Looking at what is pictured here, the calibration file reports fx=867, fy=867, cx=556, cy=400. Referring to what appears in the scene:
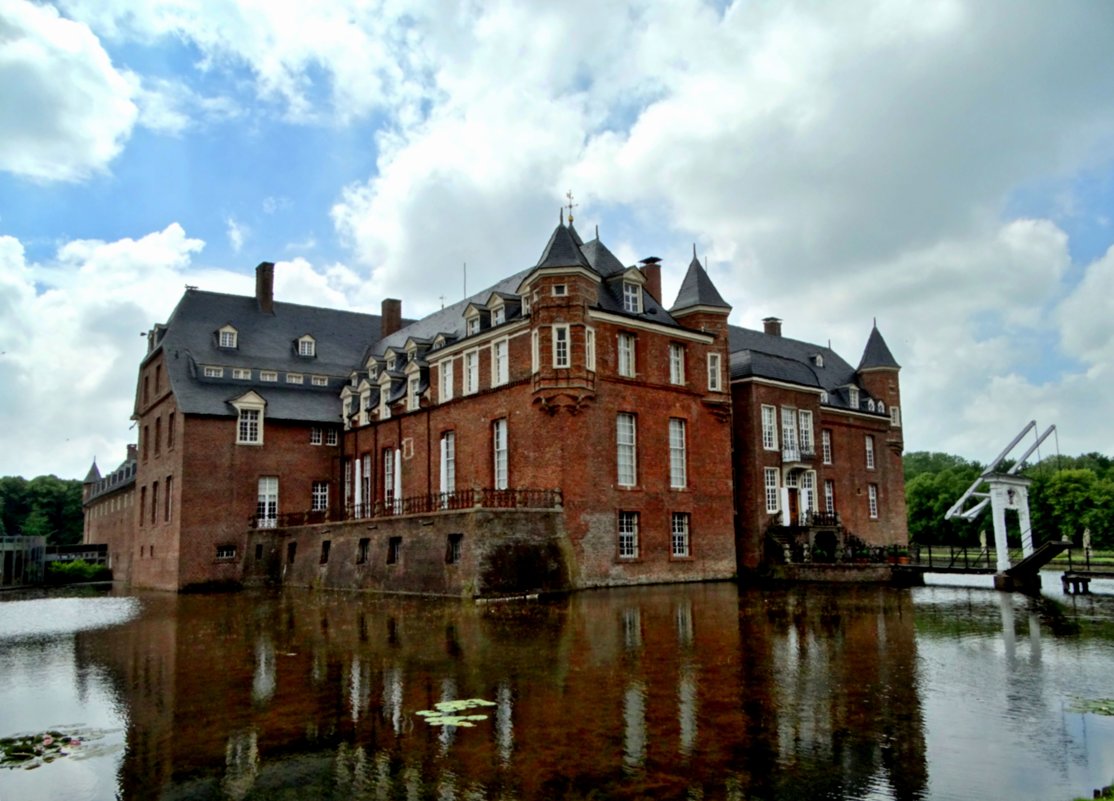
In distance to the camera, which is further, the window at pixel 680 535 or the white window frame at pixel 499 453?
the window at pixel 680 535

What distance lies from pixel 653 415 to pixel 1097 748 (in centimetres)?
2560

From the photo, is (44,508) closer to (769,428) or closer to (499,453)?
(499,453)

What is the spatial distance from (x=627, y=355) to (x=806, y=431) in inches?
508

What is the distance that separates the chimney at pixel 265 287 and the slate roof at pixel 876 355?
117 ft

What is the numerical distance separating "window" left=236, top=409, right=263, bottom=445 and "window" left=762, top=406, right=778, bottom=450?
2451 centimetres

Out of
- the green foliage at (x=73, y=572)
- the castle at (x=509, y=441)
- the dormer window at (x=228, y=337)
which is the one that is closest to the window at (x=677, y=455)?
the castle at (x=509, y=441)

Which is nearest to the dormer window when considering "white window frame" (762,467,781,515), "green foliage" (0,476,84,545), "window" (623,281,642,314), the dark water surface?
"window" (623,281,642,314)

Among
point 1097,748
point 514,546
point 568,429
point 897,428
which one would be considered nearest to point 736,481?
point 568,429

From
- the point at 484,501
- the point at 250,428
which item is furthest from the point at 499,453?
the point at 250,428

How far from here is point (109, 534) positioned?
62656mm

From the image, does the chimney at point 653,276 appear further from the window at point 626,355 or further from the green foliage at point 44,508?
the green foliage at point 44,508

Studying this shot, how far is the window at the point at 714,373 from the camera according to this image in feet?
119

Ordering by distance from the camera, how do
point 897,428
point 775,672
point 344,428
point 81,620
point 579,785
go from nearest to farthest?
point 579,785 < point 775,672 < point 81,620 < point 344,428 < point 897,428

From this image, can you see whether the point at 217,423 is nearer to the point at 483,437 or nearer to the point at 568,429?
the point at 483,437
